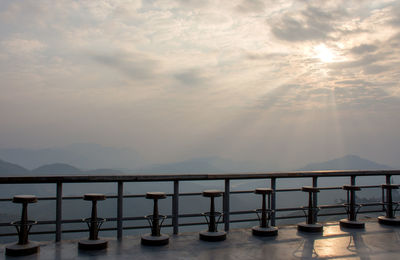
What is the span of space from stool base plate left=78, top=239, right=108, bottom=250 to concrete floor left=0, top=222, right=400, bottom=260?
0.13 metres

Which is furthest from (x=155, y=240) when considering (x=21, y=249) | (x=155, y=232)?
(x=21, y=249)

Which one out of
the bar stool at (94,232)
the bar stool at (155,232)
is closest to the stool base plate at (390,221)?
the bar stool at (155,232)

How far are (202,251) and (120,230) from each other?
170 cm

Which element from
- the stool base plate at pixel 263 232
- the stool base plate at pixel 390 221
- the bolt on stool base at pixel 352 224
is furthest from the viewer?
the stool base plate at pixel 390 221

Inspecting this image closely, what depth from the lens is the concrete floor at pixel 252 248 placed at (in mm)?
5301

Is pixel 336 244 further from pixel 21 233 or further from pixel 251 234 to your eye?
pixel 21 233

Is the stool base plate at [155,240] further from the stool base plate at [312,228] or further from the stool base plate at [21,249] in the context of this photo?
the stool base plate at [312,228]

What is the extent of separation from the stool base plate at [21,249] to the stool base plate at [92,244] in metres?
0.68

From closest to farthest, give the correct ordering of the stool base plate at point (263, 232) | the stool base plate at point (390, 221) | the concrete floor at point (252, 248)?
the concrete floor at point (252, 248) < the stool base plate at point (263, 232) < the stool base plate at point (390, 221)

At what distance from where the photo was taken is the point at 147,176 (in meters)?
6.23

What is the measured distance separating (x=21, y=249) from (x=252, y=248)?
3704 millimetres

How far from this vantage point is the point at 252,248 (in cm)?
578

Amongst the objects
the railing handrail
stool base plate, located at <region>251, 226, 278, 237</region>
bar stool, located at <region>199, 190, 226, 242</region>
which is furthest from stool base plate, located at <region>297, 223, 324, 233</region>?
bar stool, located at <region>199, 190, 226, 242</region>

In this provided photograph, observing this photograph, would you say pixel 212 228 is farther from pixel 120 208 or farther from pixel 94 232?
pixel 94 232
